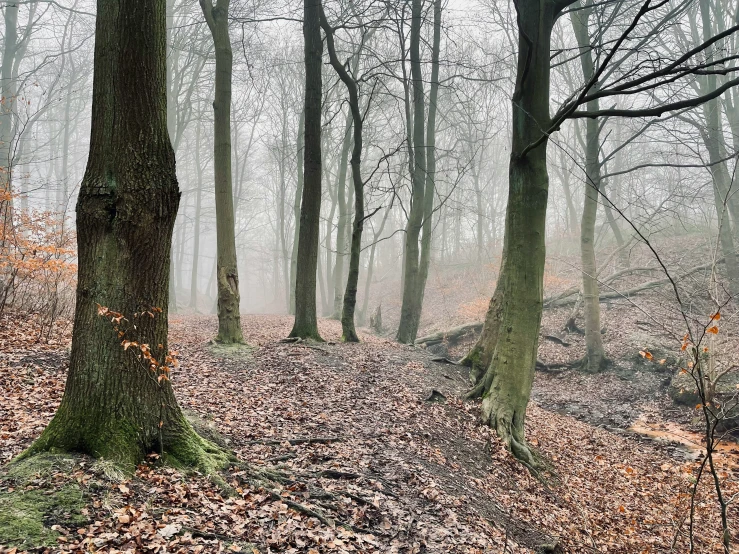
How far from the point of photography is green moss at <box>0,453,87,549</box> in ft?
9.15

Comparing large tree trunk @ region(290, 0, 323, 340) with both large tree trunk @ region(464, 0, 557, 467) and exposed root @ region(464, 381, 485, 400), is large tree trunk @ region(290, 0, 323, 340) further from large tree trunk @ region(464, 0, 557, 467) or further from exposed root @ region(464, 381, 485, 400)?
large tree trunk @ region(464, 0, 557, 467)

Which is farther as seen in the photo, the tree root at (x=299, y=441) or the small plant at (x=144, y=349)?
the tree root at (x=299, y=441)

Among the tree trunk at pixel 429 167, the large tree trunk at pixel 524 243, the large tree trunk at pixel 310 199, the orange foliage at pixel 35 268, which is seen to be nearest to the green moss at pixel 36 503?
the orange foliage at pixel 35 268

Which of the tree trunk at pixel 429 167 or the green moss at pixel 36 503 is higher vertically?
the tree trunk at pixel 429 167

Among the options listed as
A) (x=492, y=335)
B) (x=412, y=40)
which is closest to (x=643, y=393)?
(x=492, y=335)

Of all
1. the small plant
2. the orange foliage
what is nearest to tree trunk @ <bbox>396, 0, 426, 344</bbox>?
the orange foliage

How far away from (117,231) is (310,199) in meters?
7.25

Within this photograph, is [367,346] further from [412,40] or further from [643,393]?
[412,40]

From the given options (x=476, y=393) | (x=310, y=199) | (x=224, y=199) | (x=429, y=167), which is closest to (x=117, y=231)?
(x=476, y=393)

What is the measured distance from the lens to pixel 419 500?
463 cm

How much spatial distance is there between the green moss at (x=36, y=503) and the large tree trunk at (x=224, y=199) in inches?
238

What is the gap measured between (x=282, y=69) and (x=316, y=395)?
20451 millimetres

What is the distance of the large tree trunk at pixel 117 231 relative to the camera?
Result: 12.0 feet

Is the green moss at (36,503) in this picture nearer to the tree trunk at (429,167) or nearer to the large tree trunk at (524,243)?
the large tree trunk at (524,243)
